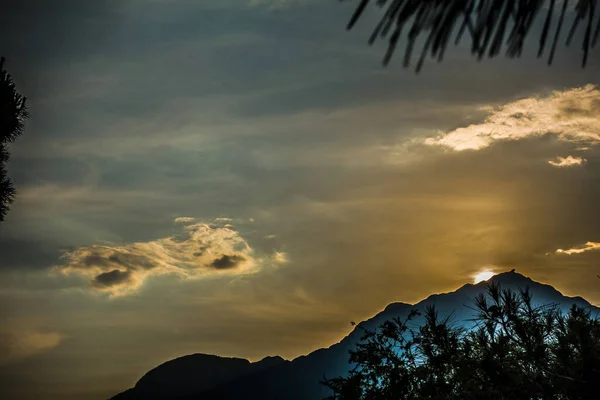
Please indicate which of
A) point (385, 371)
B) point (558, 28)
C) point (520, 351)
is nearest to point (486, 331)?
point (520, 351)

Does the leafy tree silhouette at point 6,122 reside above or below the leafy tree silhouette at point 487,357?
above

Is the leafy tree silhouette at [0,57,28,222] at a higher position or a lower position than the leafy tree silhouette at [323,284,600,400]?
higher

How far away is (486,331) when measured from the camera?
20094 millimetres

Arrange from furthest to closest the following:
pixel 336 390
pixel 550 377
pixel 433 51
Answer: pixel 336 390 < pixel 550 377 < pixel 433 51

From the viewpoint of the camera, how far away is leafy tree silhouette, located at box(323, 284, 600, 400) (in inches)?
640

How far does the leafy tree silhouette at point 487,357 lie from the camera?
1627 cm

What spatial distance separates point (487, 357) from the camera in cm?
1845

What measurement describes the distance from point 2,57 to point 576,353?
17395 mm

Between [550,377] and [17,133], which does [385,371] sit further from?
[17,133]

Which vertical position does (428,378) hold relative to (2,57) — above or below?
below

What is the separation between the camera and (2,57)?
14.1 m

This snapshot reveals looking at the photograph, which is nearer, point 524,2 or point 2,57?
point 524,2

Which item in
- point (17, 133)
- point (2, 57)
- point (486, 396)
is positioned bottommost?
point (486, 396)

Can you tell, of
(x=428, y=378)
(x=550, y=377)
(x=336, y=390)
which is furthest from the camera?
(x=336, y=390)
